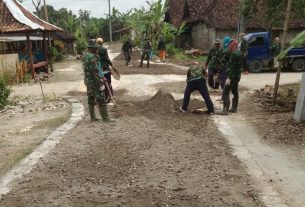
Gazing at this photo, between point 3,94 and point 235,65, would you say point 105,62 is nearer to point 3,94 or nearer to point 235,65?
point 235,65

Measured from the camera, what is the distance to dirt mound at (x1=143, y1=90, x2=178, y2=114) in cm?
990

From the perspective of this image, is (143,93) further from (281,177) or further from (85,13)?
(85,13)

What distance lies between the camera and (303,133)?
7.81 meters

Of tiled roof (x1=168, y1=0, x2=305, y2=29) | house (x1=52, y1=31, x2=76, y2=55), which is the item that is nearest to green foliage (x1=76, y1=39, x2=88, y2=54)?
house (x1=52, y1=31, x2=76, y2=55)

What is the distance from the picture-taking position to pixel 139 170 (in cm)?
584

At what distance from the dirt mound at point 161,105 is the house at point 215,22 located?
1873cm

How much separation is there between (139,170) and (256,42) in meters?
14.1

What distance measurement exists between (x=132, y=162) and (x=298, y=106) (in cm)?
411

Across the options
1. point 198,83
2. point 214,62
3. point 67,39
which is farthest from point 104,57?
point 67,39

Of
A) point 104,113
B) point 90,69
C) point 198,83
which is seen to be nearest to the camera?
point 90,69

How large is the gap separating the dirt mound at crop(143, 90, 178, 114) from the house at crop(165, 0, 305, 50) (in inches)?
737

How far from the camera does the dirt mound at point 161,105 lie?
990cm

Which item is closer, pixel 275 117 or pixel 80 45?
pixel 275 117

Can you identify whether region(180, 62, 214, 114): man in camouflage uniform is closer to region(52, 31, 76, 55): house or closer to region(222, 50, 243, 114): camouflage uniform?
region(222, 50, 243, 114): camouflage uniform
